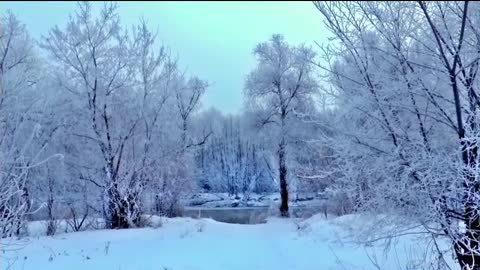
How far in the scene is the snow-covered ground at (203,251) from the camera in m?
9.14

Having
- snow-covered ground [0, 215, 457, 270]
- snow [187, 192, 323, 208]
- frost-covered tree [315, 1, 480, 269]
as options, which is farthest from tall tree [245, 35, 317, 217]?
frost-covered tree [315, 1, 480, 269]

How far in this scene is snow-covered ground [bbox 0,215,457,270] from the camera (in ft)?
30.0

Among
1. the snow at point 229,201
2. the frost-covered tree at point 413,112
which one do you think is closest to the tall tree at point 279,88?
the snow at point 229,201

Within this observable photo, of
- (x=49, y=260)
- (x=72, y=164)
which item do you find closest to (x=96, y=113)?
(x=72, y=164)

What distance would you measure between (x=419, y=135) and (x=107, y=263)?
6763 millimetres

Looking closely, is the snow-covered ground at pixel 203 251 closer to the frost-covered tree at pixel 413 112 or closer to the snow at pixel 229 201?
the frost-covered tree at pixel 413 112

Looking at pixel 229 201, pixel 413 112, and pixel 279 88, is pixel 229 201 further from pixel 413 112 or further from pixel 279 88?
pixel 413 112

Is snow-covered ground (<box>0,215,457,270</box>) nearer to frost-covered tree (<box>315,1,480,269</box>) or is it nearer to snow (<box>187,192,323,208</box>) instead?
frost-covered tree (<box>315,1,480,269</box>)

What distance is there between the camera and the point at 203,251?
38.5ft

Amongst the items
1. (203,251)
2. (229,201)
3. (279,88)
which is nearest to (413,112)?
(203,251)

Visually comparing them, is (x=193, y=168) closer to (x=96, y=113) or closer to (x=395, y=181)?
(x=96, y=113)

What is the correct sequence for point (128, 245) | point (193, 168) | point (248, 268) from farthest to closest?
point (193, 168) → point (128, 245) → point (248, 268)

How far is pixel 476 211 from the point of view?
588 cm

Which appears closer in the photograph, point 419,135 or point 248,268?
point 419,135
